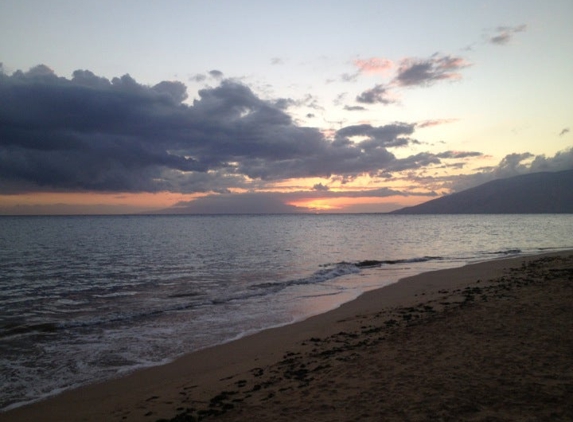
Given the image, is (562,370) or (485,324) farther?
(485,324)

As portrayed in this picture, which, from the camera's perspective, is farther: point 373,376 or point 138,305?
point 138,305

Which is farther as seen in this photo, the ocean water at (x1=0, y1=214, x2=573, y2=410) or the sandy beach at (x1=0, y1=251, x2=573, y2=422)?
the ocean water at (x1=0, y1=214, x2=573, y2=410)

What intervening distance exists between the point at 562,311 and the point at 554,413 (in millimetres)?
7976

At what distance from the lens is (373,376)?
8055 mm

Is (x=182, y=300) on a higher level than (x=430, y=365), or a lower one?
lower

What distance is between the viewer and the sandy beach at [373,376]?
6508 mm

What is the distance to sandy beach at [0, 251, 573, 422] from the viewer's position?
21.4 ft

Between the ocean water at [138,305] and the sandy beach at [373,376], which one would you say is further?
the ocean water at [138,305]

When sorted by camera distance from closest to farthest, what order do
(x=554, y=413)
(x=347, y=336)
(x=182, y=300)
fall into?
(x=554, y=413) < (x=347, y=336) < (x=182, y=300)

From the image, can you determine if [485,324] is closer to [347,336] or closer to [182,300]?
[347,336]

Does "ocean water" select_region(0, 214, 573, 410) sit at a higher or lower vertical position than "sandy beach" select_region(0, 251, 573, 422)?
lower

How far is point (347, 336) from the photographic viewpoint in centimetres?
1220

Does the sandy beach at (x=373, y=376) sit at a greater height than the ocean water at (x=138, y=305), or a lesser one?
greater

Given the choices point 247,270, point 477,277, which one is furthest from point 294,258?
point 477,277
